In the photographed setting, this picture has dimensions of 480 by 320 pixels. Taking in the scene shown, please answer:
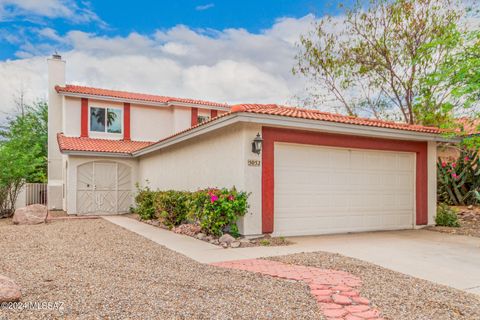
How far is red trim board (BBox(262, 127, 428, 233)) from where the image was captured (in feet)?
27.9

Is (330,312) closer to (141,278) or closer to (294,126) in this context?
(141,278)

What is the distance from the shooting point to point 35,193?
60.8ft

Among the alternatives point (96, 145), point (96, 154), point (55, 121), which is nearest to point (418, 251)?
point (96, 154)

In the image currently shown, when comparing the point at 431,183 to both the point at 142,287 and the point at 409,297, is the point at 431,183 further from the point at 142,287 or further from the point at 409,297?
the point at 142,287

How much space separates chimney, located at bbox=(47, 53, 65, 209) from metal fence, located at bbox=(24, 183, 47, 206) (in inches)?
41.5

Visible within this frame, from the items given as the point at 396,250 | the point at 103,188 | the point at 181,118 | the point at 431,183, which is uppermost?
the point at 181,118

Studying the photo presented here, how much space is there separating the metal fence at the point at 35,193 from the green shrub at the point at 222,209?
1331 cm

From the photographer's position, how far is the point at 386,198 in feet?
34.2

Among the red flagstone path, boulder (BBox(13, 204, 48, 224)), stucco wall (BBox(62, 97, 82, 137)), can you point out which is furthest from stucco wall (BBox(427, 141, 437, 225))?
stucco wall (BBox(62, 97, 82, 137))

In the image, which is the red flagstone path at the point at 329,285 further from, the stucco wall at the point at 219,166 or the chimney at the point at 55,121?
the chimney at the point at 55,121

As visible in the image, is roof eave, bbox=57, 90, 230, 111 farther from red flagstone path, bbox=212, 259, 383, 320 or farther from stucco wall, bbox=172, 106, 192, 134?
red flagstone path, bbox=212, 259, 383, 320

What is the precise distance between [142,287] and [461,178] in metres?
13.0

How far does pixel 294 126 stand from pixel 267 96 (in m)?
16.6

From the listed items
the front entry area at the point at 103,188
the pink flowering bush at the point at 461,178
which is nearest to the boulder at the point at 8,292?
the front entry area at the point at 103,188
